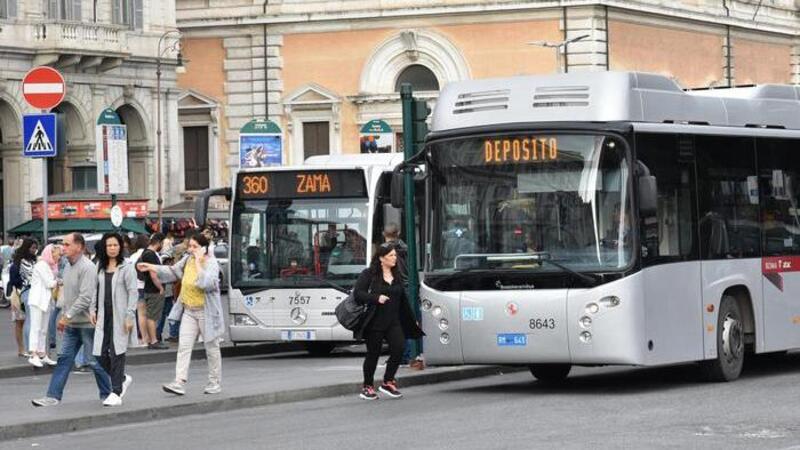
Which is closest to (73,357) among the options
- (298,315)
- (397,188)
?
(397,188)

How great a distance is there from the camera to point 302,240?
2864 centimetres

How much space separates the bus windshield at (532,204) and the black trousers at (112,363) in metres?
3.23

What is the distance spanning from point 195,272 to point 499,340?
2947mm

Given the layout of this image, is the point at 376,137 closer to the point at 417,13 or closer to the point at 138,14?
the point at 138,14

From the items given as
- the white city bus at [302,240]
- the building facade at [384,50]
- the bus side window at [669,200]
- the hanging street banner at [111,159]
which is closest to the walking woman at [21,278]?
the white city bus at [302,240]

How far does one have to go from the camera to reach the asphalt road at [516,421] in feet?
53.9

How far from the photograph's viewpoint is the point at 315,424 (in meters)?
18.5

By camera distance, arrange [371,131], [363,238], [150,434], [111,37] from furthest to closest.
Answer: [111,37] < [371,131] < [363,238] < [150,434]

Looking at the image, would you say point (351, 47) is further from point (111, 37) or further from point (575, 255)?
point (575, 255)

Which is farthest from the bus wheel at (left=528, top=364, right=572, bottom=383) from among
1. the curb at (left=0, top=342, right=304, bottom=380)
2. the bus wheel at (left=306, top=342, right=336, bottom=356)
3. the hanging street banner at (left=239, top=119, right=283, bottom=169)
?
the hanging street banner at (left=239, top=119, right=283, bottom=169)

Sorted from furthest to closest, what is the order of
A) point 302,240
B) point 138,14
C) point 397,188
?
point 138,14 → point 302,240 → point 397,188

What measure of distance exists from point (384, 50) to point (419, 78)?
1.47 m

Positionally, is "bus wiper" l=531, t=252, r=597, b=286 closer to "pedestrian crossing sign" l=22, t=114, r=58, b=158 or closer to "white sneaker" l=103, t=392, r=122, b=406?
"white sneaker" l=103, t=392, r=122, b=406

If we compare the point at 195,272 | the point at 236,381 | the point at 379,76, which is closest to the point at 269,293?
the point at 236,381
